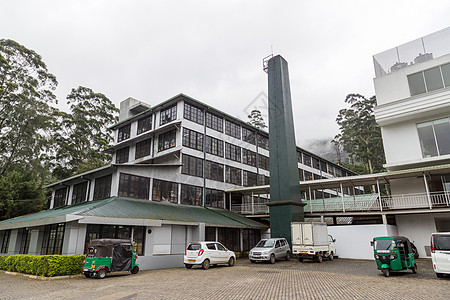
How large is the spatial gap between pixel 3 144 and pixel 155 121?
64.0 feet

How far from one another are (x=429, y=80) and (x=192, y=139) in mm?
19177

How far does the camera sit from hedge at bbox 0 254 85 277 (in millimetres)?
13141

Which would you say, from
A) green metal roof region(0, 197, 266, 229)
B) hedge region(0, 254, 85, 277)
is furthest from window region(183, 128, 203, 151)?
hedge region(0, 254, 85, 277)

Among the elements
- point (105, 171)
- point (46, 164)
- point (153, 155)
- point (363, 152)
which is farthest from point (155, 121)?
point (363, 152)

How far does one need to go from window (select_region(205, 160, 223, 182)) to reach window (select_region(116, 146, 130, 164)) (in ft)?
29.7

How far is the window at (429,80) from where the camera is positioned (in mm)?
20000

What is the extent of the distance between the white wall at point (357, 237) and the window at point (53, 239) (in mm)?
19379

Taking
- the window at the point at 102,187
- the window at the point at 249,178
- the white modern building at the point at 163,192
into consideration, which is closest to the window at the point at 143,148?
the white modern building at the point at 163,192

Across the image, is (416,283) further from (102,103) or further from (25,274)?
(102,103)

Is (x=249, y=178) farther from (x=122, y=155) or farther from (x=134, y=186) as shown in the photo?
(x=134, y=186)

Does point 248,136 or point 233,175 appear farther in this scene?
point 248,136

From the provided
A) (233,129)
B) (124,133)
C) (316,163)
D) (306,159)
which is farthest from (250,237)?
(316,163)

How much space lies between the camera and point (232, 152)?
31.0m

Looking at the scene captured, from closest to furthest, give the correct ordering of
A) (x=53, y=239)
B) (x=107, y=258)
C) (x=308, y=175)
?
(x=107, y=258)
(x=53, y=239)
(x=308, y=175)
